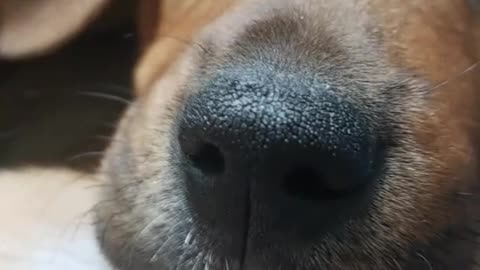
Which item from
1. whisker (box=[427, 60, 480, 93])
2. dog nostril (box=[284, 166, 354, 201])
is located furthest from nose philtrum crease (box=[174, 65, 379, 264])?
whisker (box=[427, 60, 480, 93])

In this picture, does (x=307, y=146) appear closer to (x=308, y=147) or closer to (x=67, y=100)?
(x=308, y=147)

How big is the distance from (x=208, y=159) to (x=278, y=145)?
90mm

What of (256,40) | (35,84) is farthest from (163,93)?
(35,84)

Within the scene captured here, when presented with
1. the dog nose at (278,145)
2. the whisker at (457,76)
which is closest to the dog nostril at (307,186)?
the dog nose at (278,145)

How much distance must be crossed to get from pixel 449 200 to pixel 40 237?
592mm

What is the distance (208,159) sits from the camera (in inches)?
45.6

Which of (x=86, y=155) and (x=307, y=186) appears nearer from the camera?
(x=307, y=186)

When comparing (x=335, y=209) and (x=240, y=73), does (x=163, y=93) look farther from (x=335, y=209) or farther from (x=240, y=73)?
(x=335, y=209)

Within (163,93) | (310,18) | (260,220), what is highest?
(310,18)

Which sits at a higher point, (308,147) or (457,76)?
(457,76)

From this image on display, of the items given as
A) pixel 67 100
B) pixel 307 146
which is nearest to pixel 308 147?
pixel 307 146

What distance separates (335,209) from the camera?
112 centimetres

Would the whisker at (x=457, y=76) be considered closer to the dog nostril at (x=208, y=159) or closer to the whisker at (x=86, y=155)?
the dog nostril at (x=208, y=159)

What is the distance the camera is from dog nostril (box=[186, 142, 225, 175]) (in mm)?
1145
